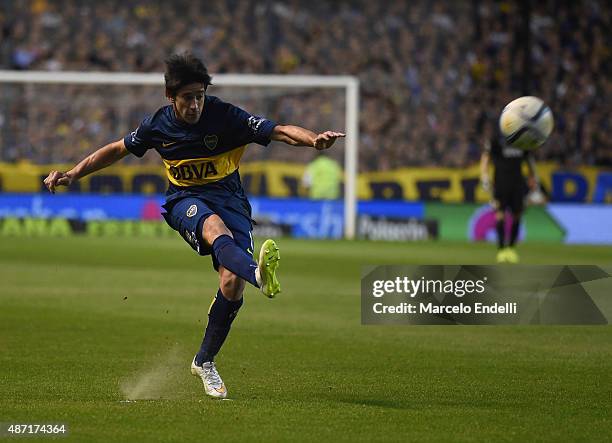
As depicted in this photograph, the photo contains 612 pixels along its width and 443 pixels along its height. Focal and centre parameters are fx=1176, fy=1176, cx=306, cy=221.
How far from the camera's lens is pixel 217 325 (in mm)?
7215

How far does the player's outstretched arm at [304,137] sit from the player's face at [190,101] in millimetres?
477

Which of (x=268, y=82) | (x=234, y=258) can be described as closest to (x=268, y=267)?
(x=234, y=258)

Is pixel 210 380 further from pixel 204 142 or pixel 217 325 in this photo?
pixel 204 142

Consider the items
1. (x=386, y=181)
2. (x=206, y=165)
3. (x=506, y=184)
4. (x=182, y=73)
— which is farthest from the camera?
(x=386, y=181)

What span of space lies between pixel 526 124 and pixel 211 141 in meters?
Answer: 2.47

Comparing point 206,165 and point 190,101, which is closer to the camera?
point 190,101

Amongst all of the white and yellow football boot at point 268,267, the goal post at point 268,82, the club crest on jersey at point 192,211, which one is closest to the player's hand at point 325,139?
the white and yellow football boot at point 268,267

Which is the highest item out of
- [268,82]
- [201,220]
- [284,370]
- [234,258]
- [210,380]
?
[201,220]

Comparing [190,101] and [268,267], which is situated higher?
[190,101]

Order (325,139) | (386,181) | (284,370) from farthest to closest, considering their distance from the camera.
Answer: (386,181)
(284,370)
(325,139)

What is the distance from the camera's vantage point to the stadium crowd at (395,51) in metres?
32.1

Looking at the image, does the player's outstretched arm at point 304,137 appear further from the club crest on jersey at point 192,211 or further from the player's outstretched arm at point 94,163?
the player's outstretched arm at point 94,163

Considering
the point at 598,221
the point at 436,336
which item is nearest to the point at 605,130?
Result: the point at 598,221

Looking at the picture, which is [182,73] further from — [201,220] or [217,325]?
[217,325]
